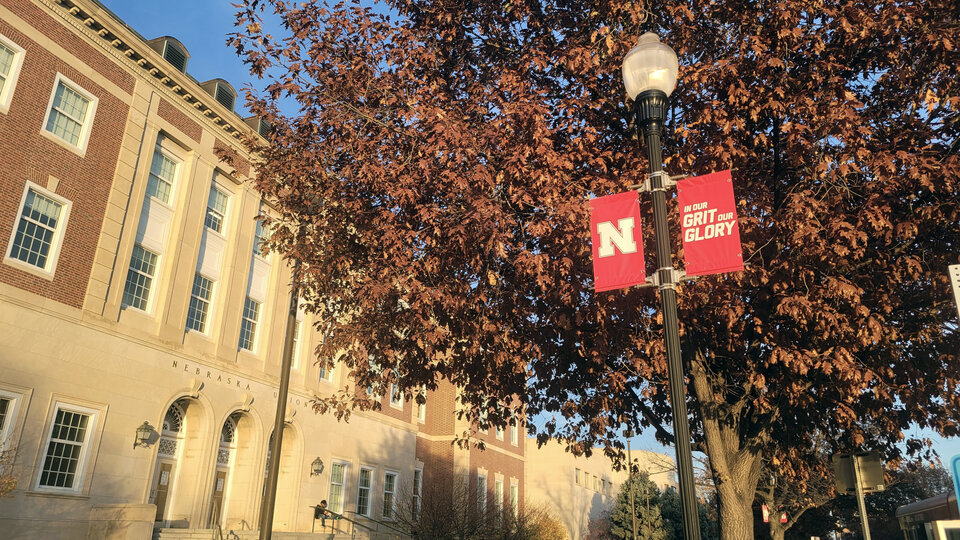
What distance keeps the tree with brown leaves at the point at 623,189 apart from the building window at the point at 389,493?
2263 cm

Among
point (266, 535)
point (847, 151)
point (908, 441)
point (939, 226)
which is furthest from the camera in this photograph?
point (266, 535)

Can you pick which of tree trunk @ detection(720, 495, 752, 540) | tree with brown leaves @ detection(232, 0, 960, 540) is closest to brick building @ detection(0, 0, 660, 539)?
tree with brown leaves @ detection(232, 0, 960, 540)

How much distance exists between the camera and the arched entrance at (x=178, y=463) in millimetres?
21969

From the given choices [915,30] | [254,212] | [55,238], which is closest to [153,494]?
[55,238]

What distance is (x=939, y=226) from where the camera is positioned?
9797 mm

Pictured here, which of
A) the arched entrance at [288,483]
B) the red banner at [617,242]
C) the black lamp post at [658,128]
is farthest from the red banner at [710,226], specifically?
the arched entrance at [288,483]

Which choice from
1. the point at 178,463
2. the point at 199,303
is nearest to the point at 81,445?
the point at 178,463

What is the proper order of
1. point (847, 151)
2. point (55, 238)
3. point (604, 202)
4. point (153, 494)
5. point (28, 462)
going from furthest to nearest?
1. point (153, 494)
2. point (55, 238)
3. point (28, 462)
4. point (847, 151)
5. point (604, 202)

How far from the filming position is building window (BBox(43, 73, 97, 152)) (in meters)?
19.5

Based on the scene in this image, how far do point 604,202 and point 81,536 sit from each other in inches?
695

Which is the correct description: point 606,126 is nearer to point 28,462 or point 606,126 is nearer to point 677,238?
point 677,238

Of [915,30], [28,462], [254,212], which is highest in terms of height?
[254,212]

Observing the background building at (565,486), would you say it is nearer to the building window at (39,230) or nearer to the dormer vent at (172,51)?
the dormer vent at (172,51)

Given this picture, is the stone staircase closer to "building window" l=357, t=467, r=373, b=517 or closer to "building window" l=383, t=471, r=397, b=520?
"building window" l=357, t=467, r=373, b=517
